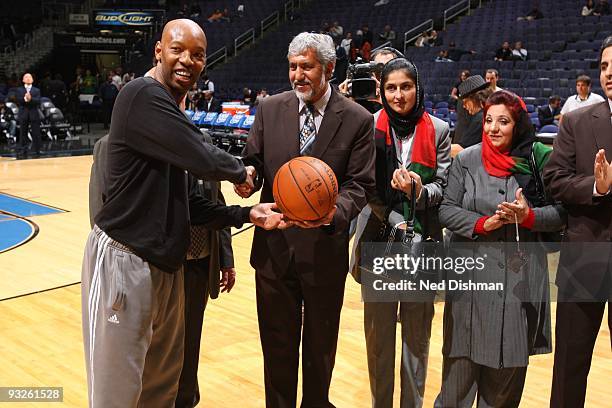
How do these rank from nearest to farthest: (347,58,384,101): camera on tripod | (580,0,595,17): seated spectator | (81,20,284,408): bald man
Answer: (81,20,284,408): bald man
(347,58,384,101): camera on tripod
(580,0,595,17): seated spectator

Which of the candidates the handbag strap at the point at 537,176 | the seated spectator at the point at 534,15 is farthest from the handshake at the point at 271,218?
the seated spectator at the point at 534,15

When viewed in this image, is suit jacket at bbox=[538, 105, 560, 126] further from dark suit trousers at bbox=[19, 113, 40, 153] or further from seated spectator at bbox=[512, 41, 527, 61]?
dark suit trousers at bbox=[19, 113, 40, 153]

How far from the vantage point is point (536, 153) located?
9.75ft

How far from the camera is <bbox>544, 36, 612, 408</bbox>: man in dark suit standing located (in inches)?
111

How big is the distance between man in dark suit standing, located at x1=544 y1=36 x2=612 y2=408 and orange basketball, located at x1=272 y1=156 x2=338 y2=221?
2.95ft

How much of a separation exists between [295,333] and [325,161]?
71cm

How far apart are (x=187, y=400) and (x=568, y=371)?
5.52ft

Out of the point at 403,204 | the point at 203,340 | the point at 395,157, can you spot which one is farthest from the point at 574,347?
the point at 203,340

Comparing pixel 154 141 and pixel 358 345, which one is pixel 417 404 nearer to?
pixel 358 345

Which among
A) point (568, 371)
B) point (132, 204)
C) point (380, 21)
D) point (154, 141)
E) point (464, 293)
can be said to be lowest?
point (568, 371)

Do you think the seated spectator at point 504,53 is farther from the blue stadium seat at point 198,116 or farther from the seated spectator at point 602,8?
the blue stadium seat at point 198,116

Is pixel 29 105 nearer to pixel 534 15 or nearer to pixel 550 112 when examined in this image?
pixel 550 112

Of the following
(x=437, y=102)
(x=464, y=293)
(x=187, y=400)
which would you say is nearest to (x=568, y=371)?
(x=464, y=293)

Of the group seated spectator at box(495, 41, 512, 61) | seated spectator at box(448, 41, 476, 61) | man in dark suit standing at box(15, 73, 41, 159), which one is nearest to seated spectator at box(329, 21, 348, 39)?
seated spectator at box(448, 41, 476, 61)
